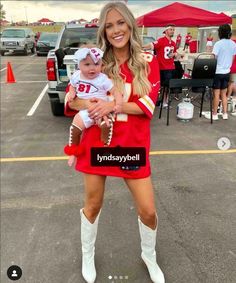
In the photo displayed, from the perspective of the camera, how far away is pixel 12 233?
129 inches

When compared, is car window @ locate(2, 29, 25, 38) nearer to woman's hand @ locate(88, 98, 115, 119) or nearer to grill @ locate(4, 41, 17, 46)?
grill @ locate(4, 41, 17, 46)

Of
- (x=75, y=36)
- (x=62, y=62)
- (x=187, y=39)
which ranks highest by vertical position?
(x=75, y=36)

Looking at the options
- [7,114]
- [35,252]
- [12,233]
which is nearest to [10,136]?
[7,114]

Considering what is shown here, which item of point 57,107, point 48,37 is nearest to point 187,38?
point 48,37

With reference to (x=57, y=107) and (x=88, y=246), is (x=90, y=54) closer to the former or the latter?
(x=88, y=246)

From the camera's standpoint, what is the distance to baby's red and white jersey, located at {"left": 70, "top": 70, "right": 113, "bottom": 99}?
6.49 ft

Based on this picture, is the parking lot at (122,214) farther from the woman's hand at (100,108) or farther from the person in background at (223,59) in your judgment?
the woman's hand at (100,108)

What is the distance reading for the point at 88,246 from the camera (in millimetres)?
2590

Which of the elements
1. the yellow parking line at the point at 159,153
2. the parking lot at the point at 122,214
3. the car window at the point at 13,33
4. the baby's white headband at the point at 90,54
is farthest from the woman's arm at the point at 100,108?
the car window at the point at 13,33

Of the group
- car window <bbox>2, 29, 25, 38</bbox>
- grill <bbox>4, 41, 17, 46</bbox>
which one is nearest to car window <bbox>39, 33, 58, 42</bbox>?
car window <bbox>2, 29, 25, 38</bbox>

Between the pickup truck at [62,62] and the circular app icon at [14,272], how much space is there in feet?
13.7

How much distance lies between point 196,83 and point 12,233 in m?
4.90

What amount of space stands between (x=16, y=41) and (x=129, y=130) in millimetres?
23526
